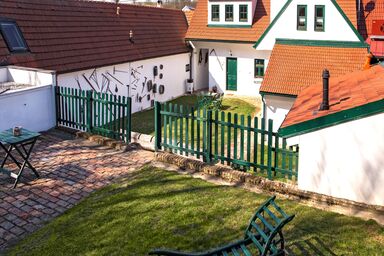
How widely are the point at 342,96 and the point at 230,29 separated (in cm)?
1856

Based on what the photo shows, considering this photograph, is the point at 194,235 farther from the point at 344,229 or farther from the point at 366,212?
the point at 366,212

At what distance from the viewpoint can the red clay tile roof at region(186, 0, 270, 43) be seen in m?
25.6

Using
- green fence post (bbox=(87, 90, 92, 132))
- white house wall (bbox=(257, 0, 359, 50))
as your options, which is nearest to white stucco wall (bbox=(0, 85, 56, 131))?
green fence post (bbox=(87, 90, 92, 132))

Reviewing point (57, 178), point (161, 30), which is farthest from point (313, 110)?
point (161, 30)

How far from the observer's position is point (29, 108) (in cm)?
1245

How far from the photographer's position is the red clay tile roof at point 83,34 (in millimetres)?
16250

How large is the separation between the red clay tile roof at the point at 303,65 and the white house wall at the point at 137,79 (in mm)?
7067

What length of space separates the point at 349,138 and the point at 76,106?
8384mm

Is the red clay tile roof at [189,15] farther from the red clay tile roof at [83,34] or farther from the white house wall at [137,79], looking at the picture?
the white house wall at [137,79]

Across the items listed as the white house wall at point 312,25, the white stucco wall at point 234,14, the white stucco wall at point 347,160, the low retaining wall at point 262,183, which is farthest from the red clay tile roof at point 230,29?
the white stucco wall at point 347,160

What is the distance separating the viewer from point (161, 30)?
25859mm

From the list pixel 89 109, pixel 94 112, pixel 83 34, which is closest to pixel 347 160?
pixel 94 112

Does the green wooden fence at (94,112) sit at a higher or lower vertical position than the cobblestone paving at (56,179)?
higher

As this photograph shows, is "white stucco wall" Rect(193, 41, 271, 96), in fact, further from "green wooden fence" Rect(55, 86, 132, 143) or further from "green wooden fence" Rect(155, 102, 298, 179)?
"green wooden fence" Rect(155, 102, 298, 179)
